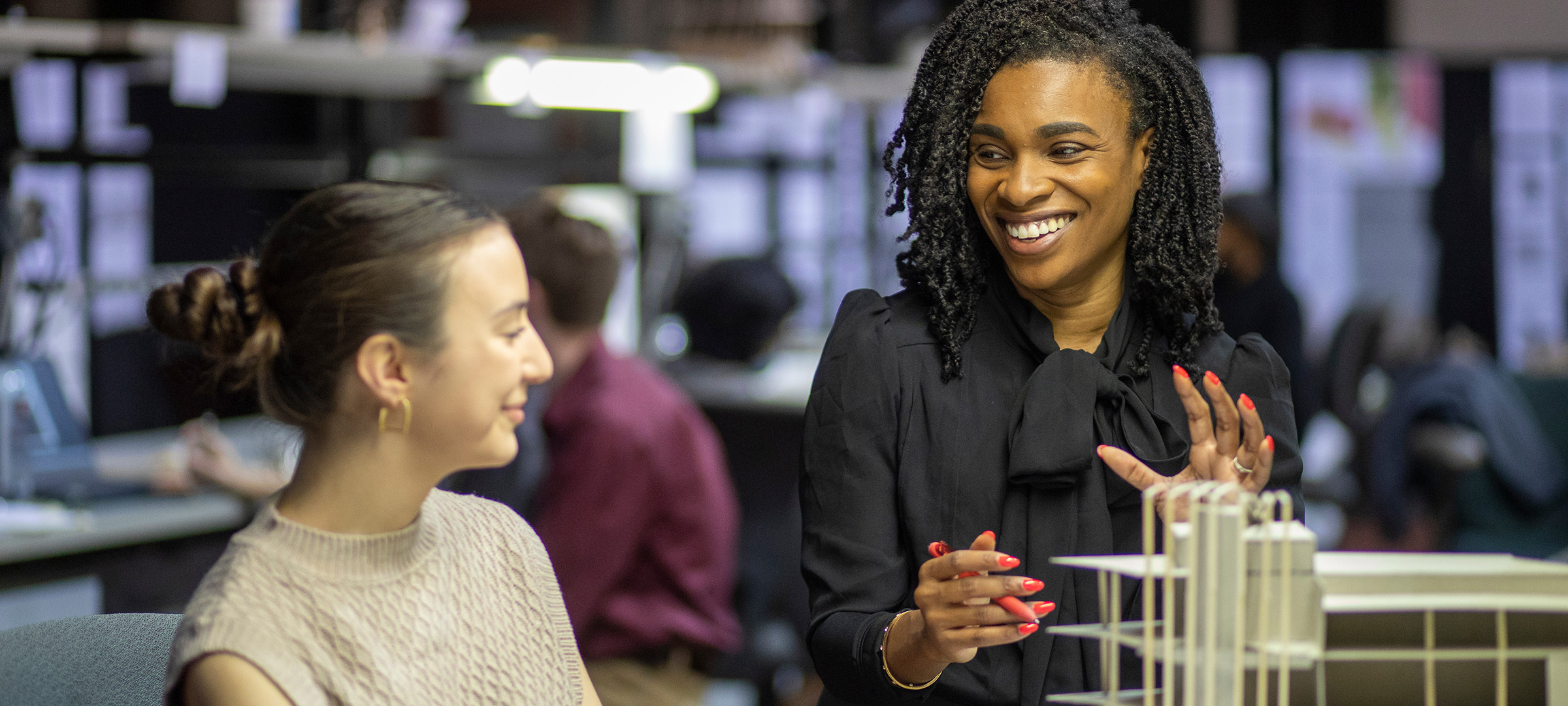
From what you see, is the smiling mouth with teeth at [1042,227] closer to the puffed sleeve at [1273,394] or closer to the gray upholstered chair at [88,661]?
the puffed sleeve at [1273,394]

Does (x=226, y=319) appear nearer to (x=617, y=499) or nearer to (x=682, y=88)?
(x=617, y=499)

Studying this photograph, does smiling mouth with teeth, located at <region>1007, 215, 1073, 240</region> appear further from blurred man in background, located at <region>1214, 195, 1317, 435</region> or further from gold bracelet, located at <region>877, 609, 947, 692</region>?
blurred man in background, located at <region>1214, 195, 1317, 435</region>

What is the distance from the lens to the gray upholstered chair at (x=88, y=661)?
3.68 feet

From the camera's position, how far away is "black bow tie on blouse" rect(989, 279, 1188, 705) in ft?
3.67

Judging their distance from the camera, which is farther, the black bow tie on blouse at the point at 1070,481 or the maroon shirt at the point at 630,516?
the maroon shirt at the point at 630,516

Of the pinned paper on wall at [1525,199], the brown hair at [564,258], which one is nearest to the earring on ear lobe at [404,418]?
the brown hair at [564,258]

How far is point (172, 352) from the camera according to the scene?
144cm

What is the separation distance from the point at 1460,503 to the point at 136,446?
134 inches

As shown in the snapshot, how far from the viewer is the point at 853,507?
1.16 meters

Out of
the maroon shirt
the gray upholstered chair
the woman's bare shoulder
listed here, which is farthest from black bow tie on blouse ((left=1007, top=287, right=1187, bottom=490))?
the maroon shirt

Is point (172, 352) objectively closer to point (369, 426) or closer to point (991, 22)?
point (369, 426)

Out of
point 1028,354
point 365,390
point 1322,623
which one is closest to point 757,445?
point 1028,354

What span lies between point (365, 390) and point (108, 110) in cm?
303

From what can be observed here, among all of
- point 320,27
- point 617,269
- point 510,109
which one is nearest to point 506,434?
point 617,269
